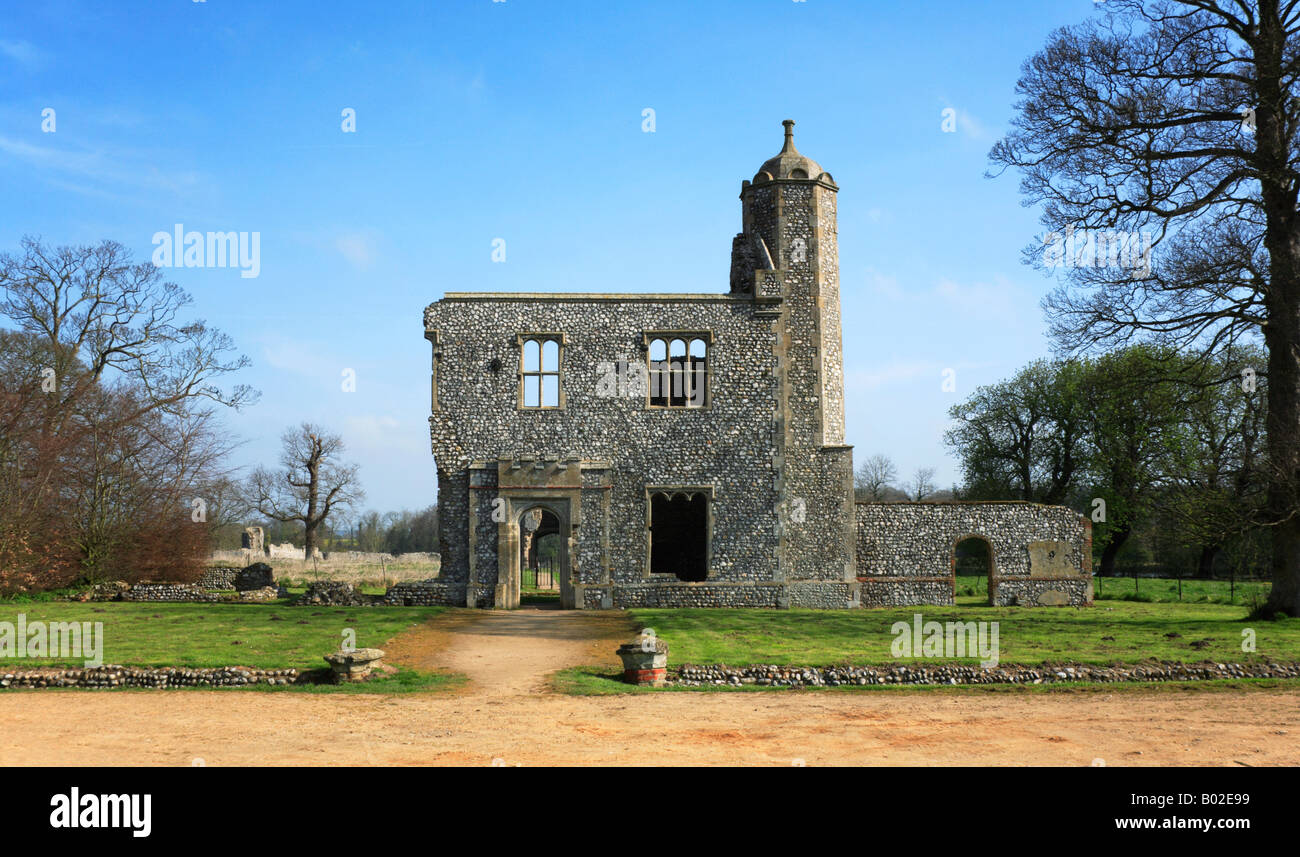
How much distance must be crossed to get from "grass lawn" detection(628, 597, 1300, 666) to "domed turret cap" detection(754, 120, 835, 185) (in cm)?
1275

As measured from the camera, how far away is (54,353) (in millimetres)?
37281

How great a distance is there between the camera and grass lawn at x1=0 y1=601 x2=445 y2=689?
15617 mm

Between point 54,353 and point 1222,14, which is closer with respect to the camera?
point 1222,14

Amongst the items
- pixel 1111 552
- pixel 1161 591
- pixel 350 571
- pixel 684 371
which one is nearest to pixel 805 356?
pixel 684 371

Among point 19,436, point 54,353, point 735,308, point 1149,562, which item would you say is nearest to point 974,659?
point 735,308

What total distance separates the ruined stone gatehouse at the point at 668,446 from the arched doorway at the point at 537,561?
13 cm

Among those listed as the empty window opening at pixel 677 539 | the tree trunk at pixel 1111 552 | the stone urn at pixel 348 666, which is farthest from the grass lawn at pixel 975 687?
the tree trunk at pixel 1111 552

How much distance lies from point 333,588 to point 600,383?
31.1 ft

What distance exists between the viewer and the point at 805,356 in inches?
1121

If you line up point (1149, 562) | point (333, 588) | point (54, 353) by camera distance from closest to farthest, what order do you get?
1. point (333, 588)
2. point (54, 353)
3. point (1149, 562)

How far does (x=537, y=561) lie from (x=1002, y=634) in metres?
22.6

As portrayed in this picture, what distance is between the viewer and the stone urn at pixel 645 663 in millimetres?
14648

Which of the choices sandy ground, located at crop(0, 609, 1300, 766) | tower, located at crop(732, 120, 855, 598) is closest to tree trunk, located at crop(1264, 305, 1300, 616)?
sandy ground, located at crop(0, 609, 1300, 766)
